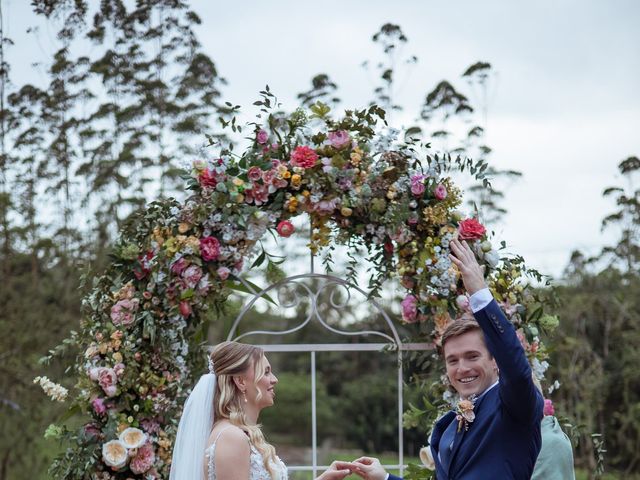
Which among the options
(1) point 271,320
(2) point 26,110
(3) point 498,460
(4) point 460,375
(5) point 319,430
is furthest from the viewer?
(5) point 319,430

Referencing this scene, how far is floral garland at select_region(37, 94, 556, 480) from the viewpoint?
4.73m

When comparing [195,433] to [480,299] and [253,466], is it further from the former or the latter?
[480,299]

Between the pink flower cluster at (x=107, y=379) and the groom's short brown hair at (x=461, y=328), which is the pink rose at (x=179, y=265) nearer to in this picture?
the pink flower cluster at (x=107, y=379)

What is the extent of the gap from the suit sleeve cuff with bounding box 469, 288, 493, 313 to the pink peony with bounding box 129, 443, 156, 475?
2.58 metres

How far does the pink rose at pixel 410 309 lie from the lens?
486cm

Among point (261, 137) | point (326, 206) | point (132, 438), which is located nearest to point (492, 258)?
point (326, 206)

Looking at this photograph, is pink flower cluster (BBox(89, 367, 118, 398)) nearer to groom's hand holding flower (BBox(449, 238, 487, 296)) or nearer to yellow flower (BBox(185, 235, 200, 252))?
yellow flower (BBox(185, 235, 200, 252))

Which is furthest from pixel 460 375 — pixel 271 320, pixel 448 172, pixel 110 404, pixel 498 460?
pixel 271 320

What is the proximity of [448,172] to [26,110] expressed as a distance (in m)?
4.63

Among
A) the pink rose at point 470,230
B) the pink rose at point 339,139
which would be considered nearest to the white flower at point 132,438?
the pink rose at point 339,139

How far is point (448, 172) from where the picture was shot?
16.2 feet

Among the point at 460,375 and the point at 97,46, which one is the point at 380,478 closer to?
the point at 460,375

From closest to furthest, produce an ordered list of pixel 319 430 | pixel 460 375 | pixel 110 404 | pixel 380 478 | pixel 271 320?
pixel 460 375, pixel 380 478, pixel 110 404, pixel 271 320, pixel 319 430

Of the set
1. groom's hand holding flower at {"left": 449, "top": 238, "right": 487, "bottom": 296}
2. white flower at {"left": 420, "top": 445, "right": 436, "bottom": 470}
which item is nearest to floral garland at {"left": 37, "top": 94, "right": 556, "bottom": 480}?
white flower at {"left": 420, "top": 445, "right": 436, "bottom": 470}
